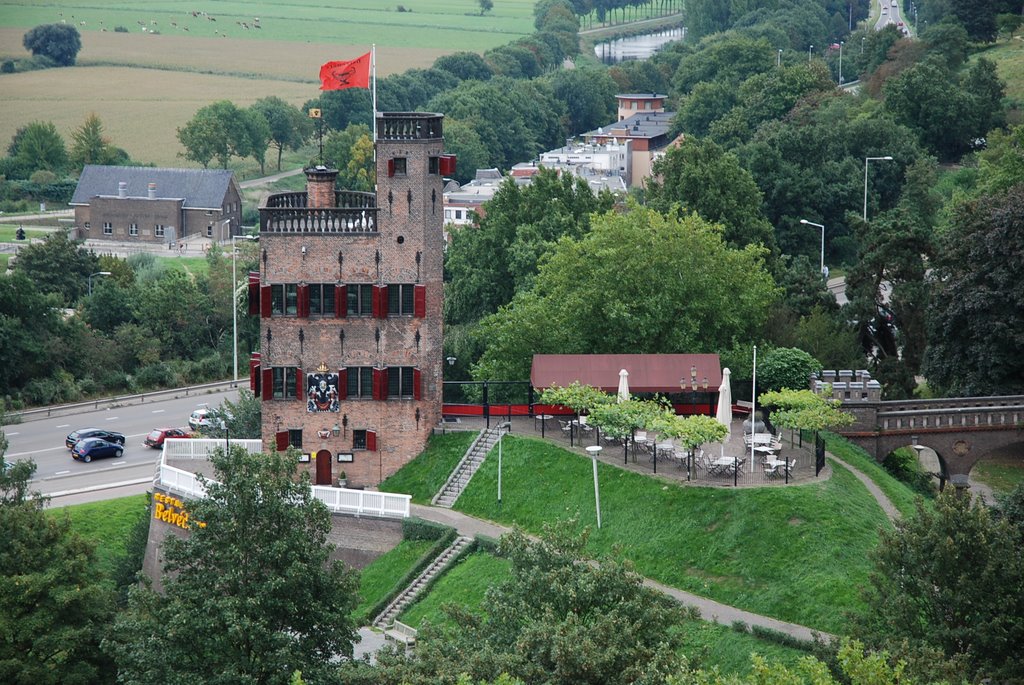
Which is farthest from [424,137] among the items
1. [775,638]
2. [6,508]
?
[775,638]

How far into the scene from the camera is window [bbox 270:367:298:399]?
7688 centimetres

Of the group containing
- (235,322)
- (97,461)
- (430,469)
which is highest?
(235,322)

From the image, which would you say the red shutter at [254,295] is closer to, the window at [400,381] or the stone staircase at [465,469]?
the window at [400,381]

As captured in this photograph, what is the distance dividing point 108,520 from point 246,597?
35.7 meters

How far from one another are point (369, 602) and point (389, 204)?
16.3 meters

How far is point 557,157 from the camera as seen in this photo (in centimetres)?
19175

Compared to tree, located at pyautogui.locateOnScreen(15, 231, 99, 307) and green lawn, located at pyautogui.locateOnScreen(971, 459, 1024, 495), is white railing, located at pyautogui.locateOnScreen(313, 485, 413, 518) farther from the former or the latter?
tree, located at pyautogui.locateOnScreen(15, 231, 99, 307)

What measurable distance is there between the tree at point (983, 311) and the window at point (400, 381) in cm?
2640

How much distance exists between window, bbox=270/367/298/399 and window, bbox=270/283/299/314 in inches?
94.3

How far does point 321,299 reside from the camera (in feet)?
251

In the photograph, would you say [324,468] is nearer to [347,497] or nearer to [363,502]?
[347,497]

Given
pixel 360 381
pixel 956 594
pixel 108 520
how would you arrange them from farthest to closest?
pixel 108 520
pixel 360 381
pixel 956 594

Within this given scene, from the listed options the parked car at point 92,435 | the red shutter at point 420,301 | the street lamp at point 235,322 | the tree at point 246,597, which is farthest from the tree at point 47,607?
the street lamp at point 235,322

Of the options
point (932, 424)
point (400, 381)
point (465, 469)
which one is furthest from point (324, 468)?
point (932, 424)
